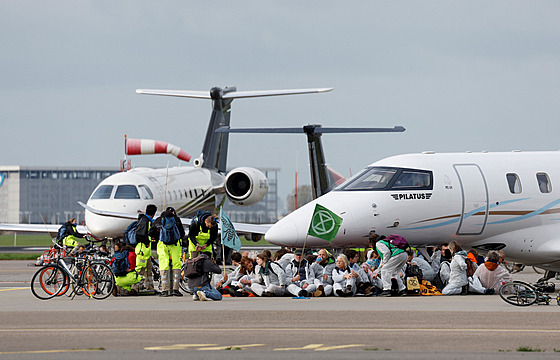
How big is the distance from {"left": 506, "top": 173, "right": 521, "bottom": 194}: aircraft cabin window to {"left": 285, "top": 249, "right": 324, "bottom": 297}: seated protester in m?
5.51

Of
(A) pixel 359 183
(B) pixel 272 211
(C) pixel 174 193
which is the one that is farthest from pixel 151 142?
(B) pixel 272 211

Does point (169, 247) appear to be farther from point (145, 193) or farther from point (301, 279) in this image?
point (145, 193)

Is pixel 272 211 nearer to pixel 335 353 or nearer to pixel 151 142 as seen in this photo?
pixel 151 142

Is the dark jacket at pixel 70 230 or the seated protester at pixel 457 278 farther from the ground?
the dark jacket at pixel 70 230

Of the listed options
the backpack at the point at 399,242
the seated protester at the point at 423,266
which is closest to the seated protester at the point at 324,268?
the backpack at the point at 399,242

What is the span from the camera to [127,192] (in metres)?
36.2

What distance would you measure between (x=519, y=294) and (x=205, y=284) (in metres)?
6.17

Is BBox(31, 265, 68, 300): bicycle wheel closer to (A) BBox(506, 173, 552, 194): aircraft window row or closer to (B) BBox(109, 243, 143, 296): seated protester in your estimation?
(B) BBox(109, 243, 143, 296): seated protester

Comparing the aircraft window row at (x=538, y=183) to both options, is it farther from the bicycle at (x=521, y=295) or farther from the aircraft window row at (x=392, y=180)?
the bicycle at (x=521, y=295)

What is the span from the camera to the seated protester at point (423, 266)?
70.8 ft

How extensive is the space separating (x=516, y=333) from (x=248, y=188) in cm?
2791

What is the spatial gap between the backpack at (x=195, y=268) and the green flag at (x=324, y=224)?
288cm

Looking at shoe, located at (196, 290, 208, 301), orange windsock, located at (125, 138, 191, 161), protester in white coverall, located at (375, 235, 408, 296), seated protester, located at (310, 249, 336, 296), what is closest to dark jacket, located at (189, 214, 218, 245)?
shoe, located at (196, 290, 208, 301)

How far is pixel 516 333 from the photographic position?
42.9ft
